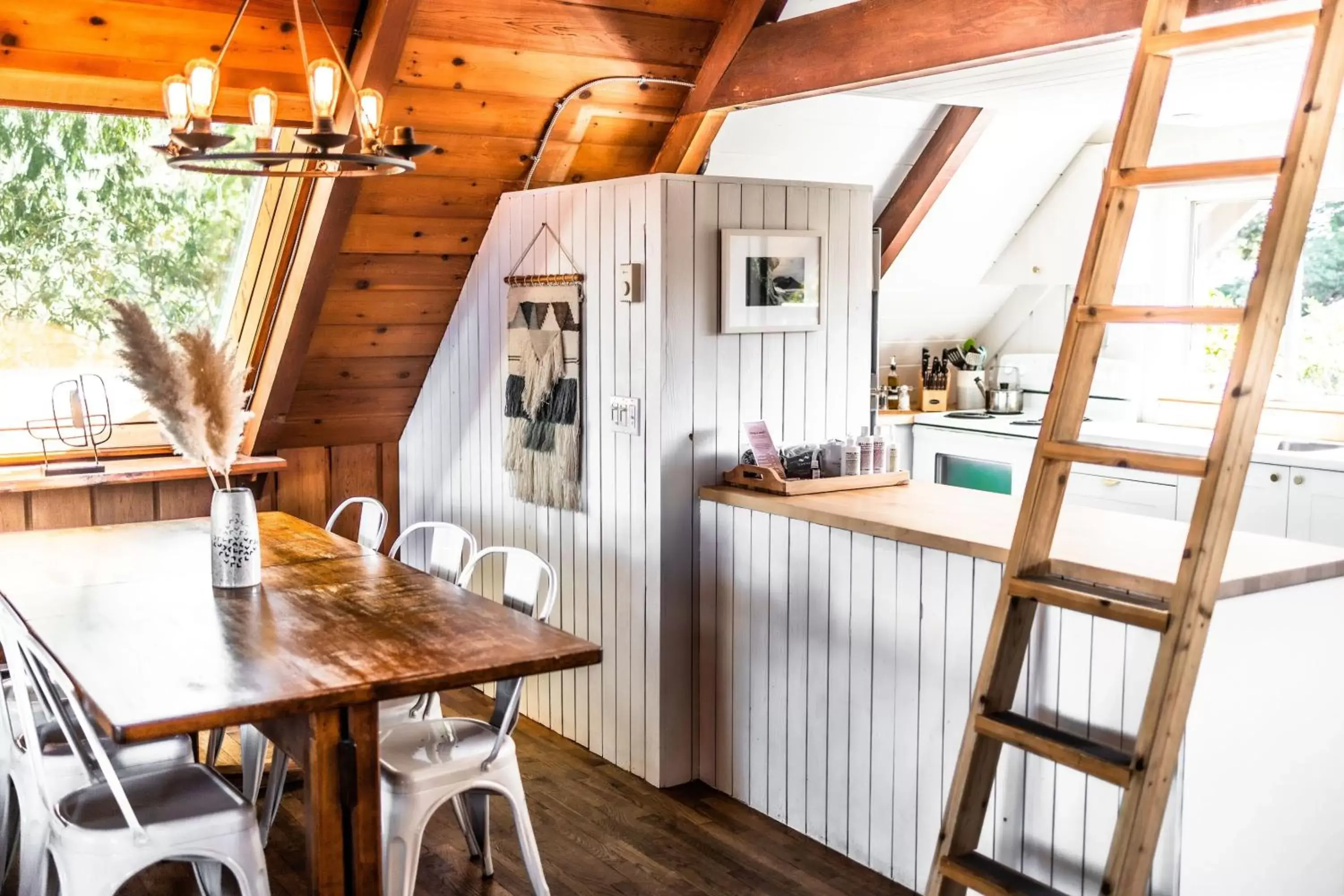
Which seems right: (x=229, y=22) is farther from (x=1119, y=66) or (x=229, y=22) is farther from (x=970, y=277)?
(x=970, y=277)

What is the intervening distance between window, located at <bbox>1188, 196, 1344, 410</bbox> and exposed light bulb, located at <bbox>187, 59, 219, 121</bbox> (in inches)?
147

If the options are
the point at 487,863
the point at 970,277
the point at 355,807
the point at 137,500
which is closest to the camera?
the point at 355,807

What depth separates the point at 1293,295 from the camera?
5.24 meters

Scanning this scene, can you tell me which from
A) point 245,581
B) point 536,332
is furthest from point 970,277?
point 245,581

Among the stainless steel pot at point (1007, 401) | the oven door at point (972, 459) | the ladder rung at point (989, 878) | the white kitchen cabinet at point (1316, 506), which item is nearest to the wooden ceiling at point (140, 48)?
the ladder rung at point (989, 878)

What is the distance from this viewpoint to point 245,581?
3164mm

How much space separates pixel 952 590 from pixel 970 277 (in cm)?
322

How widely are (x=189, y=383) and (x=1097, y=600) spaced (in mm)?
1994

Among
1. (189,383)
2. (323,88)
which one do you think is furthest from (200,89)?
(189,383)

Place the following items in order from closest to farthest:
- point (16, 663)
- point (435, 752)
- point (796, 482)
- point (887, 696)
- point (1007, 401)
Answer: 1. point (16, 663)
2. point (435, 752)
3. point (887, 696)
4. point (796, 482)
5. point (1007, 401)

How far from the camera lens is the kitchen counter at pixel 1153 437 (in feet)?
14.6

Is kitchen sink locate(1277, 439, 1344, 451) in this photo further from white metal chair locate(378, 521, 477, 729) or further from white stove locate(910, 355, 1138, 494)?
white metal chair locate(378, 521, 477, 729)

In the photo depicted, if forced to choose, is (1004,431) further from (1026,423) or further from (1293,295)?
(1293,295)

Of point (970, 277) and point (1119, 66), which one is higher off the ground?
point (1119, 66)
